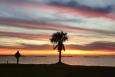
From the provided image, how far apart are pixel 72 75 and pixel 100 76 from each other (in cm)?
385

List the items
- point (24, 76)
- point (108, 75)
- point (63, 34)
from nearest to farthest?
point (24, 76)
point (108, 75)
point (63, 34)

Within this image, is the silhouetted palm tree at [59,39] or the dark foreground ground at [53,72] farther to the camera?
the silhouetted palm tree at [59,39]

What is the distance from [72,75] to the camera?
1721 inches

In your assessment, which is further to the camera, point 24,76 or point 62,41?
point 62,41

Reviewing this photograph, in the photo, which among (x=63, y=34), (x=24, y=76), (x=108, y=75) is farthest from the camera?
(x=63, y=34)

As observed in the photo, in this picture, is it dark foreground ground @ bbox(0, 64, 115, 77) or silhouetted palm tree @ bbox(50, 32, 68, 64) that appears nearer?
dark foreground ground @ bbox(0, 64, 115, 77)

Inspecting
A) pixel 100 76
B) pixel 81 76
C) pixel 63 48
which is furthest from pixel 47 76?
pixel 63 48

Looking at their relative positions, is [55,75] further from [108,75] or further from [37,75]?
[108,75]

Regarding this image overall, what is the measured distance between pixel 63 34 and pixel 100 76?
182ft

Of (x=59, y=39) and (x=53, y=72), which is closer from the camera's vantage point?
(x=53, y=72)

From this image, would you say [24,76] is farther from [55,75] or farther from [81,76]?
[81,76]

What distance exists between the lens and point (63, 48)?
9881 centimetres

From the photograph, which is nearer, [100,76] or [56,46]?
[100,76]

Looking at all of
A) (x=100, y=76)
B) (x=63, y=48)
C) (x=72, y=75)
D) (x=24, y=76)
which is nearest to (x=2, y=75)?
(x=24, y=76)
